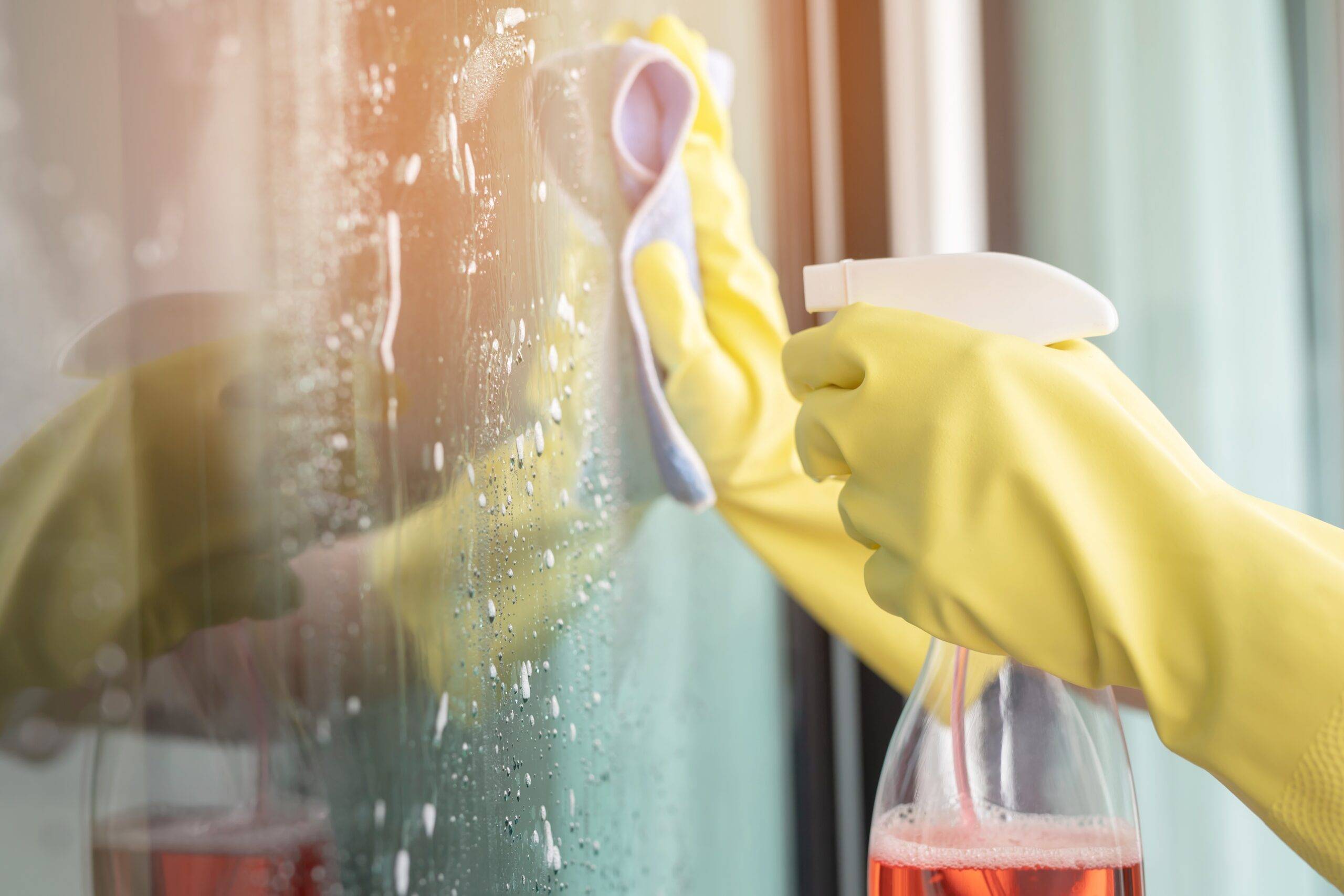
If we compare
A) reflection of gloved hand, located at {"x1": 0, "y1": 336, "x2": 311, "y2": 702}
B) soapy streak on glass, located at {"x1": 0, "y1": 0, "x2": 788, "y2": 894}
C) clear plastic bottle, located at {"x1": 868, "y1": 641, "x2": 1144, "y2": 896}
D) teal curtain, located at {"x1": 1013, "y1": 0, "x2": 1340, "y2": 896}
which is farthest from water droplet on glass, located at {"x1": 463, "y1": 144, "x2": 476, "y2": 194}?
teal curtain, located at {"x1": 1013, "y1": 0, "x2": 1340, "y2": 896}

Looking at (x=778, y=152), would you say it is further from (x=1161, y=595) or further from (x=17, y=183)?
(x=17, y=183)

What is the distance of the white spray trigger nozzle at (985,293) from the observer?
376 mm

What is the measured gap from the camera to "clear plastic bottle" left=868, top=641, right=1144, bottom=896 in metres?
0.35

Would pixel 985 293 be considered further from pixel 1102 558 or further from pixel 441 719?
pixel 441 719

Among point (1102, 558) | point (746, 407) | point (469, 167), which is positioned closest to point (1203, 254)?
point (746, 407)

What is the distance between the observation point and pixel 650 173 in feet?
1.92

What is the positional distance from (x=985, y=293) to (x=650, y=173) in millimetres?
267

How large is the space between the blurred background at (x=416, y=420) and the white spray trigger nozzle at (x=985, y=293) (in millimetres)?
143

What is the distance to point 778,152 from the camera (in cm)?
85

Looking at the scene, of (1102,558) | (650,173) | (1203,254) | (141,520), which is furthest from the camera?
(1203,254)

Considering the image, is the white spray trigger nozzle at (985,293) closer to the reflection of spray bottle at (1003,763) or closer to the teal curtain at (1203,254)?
the reflection of spray bottle at (1003,763)

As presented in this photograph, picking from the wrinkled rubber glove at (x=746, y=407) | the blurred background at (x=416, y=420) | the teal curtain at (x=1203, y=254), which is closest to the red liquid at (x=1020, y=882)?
the blurred background at (x=416, y=420)

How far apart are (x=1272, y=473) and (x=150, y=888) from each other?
0.78m

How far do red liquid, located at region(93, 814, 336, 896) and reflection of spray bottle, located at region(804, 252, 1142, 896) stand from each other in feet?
0.74
